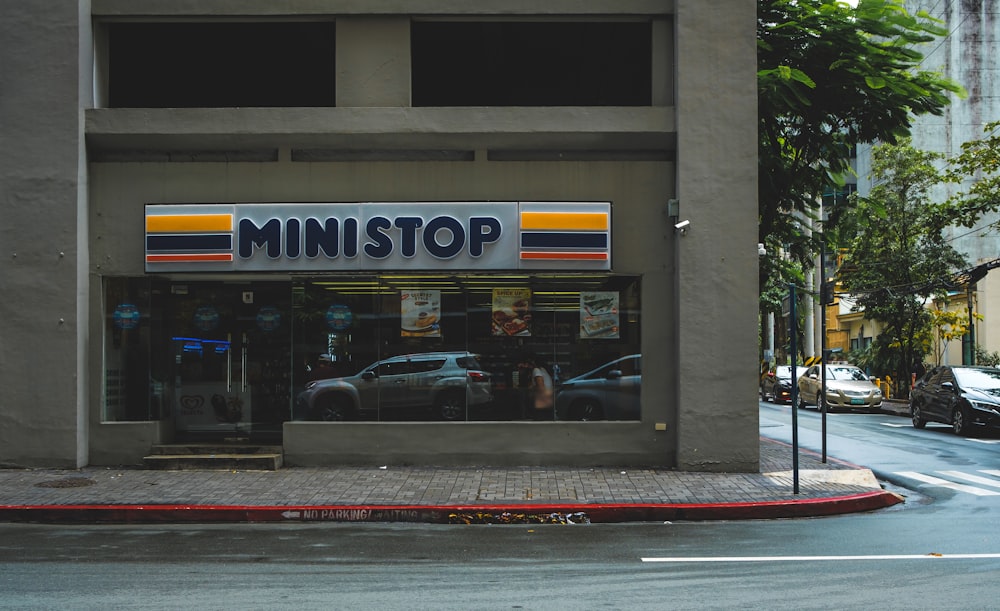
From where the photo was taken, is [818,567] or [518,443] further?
[518,443]

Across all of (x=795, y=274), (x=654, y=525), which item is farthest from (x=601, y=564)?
(x=795, y=274)

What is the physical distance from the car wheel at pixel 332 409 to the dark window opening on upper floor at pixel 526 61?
4733mm

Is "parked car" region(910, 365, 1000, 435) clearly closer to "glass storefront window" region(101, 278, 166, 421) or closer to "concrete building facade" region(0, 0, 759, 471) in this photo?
"concrete building facade" region(0, 0, 759, 471)

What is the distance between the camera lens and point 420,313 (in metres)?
13.5

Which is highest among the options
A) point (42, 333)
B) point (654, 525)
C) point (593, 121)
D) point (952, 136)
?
point (952, 136)

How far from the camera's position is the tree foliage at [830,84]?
1463 cm

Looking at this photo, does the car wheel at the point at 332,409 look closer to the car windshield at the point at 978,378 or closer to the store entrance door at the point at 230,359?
the store entrance door at the point at 230,359

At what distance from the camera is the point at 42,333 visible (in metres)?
13.0

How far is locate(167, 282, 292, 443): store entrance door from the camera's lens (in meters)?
14.4

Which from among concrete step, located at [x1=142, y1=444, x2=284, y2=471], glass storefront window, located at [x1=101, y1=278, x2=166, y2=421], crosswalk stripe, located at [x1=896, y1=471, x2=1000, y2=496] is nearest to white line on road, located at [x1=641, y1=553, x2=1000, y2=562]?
crosswalk stripe, located at [x1=896, y1=471, x2=1000, y2=496]

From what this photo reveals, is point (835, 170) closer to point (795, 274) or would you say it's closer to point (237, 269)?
point (795, 274)

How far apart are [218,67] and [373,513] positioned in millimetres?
7868

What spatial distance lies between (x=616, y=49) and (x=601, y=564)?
897cm

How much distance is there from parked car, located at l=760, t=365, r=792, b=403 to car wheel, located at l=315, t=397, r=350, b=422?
2702 cm
